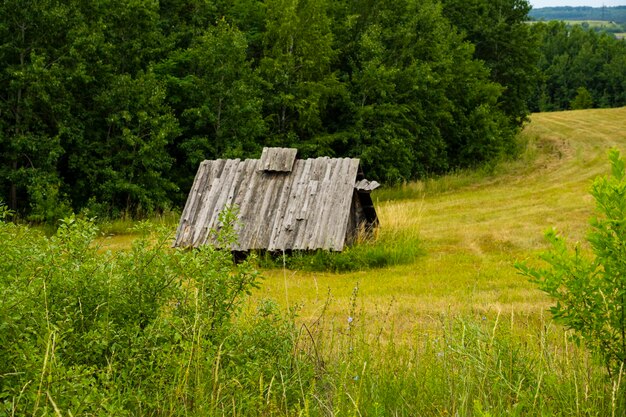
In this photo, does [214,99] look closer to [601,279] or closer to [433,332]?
[433,332]

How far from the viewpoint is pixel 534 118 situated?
4891cm

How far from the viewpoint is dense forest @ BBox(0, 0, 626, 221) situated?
1873cm

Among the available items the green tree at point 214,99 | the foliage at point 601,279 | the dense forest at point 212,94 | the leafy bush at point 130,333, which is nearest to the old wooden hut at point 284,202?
the dense forest at point 212,94

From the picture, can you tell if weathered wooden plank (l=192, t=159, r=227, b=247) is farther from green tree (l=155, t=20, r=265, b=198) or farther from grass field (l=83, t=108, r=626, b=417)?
green tree (l=155, t=20, r=265, b=198)

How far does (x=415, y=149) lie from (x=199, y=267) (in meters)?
24.5

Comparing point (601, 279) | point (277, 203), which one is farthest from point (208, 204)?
point (601, 279)

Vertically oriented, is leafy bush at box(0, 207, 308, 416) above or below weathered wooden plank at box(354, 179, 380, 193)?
above

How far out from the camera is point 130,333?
3.97 m

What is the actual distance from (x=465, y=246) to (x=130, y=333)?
1185 cm

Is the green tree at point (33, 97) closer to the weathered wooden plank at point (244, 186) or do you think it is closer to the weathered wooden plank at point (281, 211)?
the weathered wooden plank at point (244, 186)

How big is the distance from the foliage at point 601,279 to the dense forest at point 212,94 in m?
15.9

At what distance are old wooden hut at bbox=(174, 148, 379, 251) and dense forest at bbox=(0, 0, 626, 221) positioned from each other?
18.6 ft

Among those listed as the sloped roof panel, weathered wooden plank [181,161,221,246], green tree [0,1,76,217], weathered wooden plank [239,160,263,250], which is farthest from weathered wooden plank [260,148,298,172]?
green tree [0,1,76,217]

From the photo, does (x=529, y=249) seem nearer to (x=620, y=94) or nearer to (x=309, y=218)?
(x=309, y=218)
